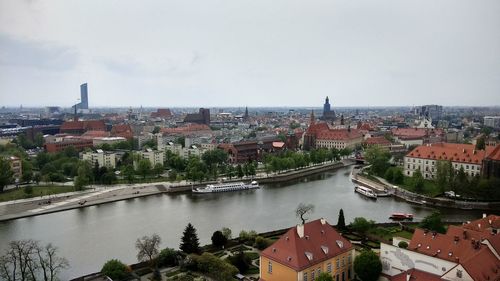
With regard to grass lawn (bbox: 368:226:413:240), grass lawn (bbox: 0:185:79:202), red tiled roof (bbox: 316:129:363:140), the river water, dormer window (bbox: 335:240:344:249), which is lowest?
the river water

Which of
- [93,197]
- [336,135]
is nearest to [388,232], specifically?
[93,197]

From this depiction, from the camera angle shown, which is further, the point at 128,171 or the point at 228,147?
the point at 228,147

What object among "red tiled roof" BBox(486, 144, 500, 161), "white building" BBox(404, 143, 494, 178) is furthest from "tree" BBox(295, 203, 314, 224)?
"white building" BBox(404, 143, 494, 178)

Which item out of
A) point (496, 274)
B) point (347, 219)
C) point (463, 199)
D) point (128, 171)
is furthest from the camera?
point (128, 171)

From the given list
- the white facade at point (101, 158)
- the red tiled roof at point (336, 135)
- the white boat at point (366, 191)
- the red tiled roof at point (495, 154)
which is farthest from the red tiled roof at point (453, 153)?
the white facade at point (101, 158)

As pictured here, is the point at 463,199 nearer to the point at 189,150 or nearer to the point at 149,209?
the point at 149,209

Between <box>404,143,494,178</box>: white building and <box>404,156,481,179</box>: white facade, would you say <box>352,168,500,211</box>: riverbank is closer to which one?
<box>404,156,481,179</box>: white facade

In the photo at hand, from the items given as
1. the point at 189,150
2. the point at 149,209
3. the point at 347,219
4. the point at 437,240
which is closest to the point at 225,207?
the point at 149,209
